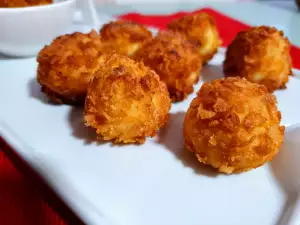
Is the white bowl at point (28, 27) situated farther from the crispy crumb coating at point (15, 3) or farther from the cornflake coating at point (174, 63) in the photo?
the cornflake coating at point (174, 63)

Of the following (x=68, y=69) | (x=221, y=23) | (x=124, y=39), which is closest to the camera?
(x=68, y=69)

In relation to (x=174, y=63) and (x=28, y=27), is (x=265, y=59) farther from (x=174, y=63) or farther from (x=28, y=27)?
(x=28, y=27)

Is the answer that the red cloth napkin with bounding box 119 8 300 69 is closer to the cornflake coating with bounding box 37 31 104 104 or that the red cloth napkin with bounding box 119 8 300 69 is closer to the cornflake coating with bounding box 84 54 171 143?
the cornflake coating with bounding box 37 31 104 104

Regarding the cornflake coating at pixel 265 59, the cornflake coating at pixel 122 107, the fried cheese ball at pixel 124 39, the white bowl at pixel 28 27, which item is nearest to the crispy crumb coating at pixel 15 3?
the white bowl at pixel 28 27

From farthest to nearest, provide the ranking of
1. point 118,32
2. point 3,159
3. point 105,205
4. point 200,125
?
1. point 118,32
2. point 3,159
3. point 200,125
4. point 105,205

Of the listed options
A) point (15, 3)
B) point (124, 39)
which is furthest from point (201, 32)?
point (15, 3)

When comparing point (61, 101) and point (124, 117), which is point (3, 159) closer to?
point (61, 101)

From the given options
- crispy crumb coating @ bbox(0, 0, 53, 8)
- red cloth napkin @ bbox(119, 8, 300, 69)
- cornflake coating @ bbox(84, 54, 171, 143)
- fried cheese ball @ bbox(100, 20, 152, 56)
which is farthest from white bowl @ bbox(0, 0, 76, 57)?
red cloth napkin @ bbox(119, 8, 300, 69)

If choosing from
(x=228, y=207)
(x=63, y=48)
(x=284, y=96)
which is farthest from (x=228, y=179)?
(x=63, y=48)
